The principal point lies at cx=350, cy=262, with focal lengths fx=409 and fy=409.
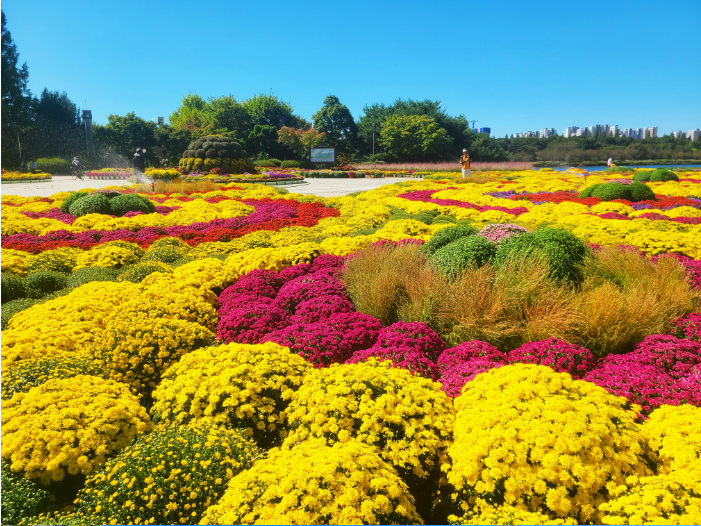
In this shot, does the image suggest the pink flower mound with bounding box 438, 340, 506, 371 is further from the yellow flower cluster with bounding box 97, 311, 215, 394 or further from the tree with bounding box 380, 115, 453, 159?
the tree with bounding box 380, 115, 453, 159

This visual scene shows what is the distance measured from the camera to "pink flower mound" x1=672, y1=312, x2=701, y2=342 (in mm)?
4004

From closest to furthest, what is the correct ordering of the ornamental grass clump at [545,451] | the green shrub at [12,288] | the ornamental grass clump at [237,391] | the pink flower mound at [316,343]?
the ornamental grass clump at [545,451], the ornamental grass clump at [237,391], the pink flower mound at [316,343], the green shrub at [12,288]

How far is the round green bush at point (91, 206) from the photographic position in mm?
12547

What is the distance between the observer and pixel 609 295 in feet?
14.2

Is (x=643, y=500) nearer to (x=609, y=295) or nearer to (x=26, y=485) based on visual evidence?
(x=609, y=295)

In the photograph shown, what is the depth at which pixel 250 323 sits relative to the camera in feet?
15.1

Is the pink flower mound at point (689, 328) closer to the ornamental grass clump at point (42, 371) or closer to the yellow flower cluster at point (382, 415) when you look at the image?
Answer: the yellow flower cluster at point (382, 415)

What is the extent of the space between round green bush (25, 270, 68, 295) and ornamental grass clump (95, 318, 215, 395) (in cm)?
313

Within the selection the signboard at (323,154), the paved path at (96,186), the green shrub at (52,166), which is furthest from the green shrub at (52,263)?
the green shrub at (52,166)

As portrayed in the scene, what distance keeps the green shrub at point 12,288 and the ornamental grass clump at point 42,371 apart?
3375mm

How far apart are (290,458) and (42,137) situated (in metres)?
67.9

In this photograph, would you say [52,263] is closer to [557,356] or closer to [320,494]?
[320,494]

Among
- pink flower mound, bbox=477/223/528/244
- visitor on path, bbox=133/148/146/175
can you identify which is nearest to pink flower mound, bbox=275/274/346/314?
pink flower mound, bbox=477/223/528/244

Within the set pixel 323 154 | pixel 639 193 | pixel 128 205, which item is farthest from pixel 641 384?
pixel 323 154
